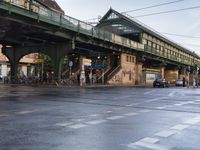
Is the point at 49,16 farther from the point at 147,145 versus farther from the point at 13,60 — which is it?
the point at 147,145

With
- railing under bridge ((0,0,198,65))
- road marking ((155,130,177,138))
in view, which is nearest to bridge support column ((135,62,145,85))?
railing under bridge ((0,0,198,65))

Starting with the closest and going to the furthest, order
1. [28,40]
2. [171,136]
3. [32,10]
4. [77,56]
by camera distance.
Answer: [171,136], [32,10], [28,40], [77,56]

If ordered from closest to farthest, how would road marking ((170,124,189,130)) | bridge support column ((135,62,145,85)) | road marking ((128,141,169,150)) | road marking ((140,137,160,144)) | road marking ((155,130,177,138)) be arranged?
road marking ((128,141,169,150)) < road marking ((140,137,160,144)) < road marking ((155,130,177,138)) < road marking ((170,124,189,130)) < bridge support column ((135,62,145,85))

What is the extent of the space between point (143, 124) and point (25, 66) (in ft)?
221

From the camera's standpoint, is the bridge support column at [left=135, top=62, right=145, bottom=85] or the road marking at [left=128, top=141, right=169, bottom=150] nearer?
the road marking at [left=128, top=141, right=169, bottom=150]

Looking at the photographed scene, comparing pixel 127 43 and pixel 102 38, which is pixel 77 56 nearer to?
pixel 127 43

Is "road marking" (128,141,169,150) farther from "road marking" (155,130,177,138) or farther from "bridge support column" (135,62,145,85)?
"bridge support column" (135,62,145,85)

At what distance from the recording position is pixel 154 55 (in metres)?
71.5

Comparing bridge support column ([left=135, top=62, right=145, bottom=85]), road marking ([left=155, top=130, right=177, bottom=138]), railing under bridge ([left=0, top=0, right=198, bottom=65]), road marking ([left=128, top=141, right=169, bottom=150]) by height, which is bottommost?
road marking ([left=128, top=141, right=169, bottom=150])

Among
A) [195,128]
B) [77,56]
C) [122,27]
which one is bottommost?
[195,128]

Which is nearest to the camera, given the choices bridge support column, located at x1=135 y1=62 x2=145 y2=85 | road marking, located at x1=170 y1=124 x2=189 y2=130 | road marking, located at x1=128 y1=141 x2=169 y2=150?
road marking, located at x1=128 y1=141 x2=169 y2=150

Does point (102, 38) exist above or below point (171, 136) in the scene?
above

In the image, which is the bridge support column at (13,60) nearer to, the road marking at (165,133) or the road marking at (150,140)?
the road marking at (165,133)

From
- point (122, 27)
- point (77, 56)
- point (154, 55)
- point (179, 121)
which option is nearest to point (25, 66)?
point (77, 56)
